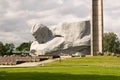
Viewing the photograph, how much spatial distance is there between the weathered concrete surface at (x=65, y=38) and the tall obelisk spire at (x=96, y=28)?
990 cm

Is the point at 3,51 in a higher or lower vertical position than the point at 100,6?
lower

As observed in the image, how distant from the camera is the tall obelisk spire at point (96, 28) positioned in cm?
8025

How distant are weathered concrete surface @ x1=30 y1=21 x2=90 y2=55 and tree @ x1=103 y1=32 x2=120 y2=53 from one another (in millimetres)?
33569

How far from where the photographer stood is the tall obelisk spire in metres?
80.2

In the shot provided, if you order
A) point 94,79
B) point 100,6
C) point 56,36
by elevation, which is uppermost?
point 100,6

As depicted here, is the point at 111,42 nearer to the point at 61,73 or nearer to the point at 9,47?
the point at 9,47

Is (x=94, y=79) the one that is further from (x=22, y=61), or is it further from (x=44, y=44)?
(x=44, y=44)

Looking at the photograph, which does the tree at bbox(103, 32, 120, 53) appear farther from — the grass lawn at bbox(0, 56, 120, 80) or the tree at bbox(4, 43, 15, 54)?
the grass lawn at bbox(0, 56, 120, 80)

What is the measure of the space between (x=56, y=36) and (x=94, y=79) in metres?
72.8

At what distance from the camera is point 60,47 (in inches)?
3620

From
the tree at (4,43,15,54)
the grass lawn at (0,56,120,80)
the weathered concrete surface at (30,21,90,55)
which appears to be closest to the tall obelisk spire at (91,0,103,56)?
the weathered concrete surface at (30,21,90,55)

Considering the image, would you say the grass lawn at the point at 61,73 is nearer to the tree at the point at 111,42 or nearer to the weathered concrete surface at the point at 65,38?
the weathered concrete surface at the point at 65,38

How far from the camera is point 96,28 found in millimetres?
81062

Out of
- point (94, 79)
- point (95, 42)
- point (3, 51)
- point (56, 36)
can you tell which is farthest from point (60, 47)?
point (94, 79)
